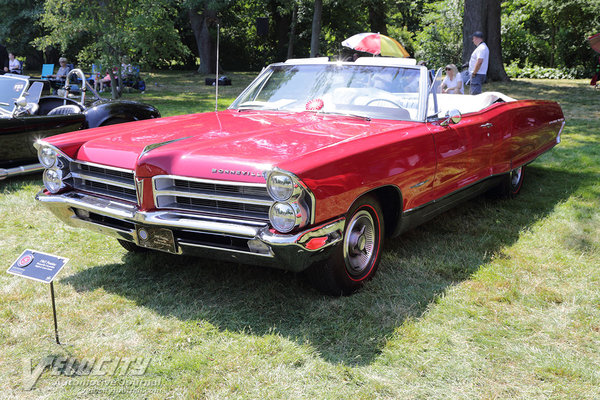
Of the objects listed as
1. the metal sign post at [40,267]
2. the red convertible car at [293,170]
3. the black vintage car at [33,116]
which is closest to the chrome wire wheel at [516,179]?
the red convertible car at [293,170]

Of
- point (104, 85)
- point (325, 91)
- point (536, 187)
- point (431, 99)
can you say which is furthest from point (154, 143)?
point (104, 85)

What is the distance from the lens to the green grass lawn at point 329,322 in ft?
8.71

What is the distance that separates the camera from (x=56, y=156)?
3.76 metres

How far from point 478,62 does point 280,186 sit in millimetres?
8258

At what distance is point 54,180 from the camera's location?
3.79 metres

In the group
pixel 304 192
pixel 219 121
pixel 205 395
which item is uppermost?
pixel 219 121

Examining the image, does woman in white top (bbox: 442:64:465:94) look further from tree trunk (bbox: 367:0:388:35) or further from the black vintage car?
tree trunk (bbox: 367:0:388:35)

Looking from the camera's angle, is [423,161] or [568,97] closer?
[423,161]

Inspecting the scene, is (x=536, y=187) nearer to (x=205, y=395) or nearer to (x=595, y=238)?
(x=595, y=238)

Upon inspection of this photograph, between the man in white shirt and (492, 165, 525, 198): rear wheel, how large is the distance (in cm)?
463

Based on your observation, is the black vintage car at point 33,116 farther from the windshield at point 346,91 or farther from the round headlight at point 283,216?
the round headlight at point 283,216

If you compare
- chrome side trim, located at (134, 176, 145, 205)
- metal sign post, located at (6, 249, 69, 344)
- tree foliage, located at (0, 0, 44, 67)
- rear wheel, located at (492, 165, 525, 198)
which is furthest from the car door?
tree foliage, located at (0, 0, 44, 67)

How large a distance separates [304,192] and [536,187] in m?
4.40

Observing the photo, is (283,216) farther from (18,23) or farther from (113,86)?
(18,23)
